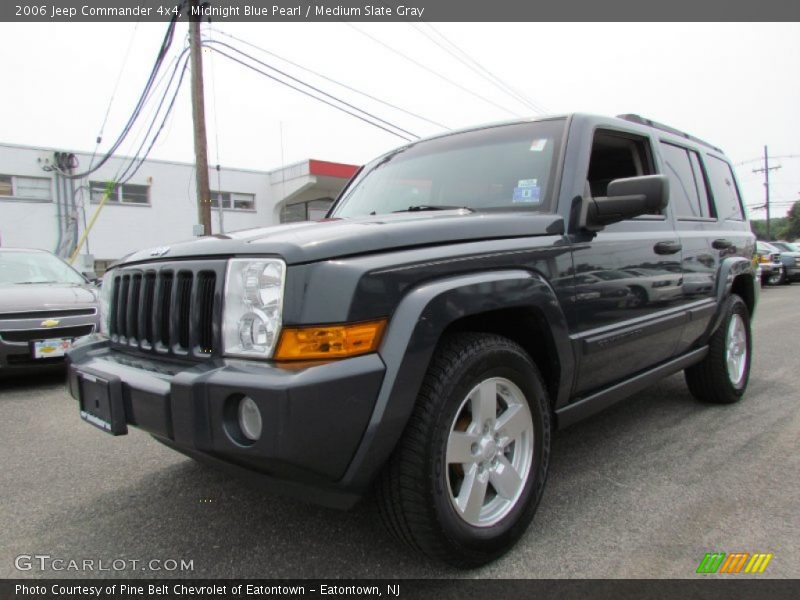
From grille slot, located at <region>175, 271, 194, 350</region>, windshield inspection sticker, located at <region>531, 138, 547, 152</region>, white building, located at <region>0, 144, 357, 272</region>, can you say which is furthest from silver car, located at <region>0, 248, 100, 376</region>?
white building, located at <region>0, 144, 357, 272</region>

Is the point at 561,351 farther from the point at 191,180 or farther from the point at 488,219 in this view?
the point at 191,180

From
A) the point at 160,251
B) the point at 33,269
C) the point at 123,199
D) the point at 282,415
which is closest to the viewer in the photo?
the point at 282,415

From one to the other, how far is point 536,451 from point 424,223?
102 cm

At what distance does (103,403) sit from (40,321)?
3728 mm

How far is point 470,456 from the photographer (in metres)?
1.98

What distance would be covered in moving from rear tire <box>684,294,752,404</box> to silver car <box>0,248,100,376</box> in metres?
5.19

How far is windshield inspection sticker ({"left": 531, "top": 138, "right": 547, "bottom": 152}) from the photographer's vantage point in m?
2.69

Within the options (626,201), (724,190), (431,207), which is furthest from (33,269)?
(724,190)

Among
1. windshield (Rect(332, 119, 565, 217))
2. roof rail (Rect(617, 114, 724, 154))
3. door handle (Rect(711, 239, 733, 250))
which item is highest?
roof rail (Rect(617, 114, 724, 154))

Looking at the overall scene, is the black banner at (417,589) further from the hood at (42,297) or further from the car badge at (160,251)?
the hood at (42,297)

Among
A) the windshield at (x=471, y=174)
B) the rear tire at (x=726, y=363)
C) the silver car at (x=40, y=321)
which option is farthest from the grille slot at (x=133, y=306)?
the rear tire at (x=726, y=363)

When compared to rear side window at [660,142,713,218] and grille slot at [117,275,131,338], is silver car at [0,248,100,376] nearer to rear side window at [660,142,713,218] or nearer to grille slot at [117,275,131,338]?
grille slot at [117,275,131,338]

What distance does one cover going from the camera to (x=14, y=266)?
6066mm

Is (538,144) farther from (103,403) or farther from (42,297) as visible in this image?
(42,297)
